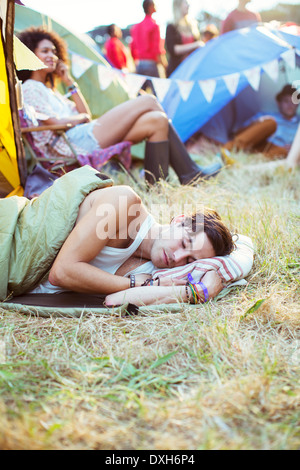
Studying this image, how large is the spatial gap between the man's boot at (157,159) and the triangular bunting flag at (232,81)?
1.56 m

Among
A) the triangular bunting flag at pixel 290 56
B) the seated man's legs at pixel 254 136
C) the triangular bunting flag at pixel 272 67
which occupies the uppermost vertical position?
the triangular bunting flag at pixel 290 56

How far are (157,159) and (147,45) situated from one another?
2665 millimetres

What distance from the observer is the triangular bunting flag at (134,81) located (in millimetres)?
3732

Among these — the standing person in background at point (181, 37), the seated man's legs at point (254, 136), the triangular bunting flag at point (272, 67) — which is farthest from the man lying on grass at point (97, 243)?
the standing person in background at point (181, 37)

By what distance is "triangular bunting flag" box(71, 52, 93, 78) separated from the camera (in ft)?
12.2

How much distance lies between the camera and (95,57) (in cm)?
389

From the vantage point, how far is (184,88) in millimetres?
3936

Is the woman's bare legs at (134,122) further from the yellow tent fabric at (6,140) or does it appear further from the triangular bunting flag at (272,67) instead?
the triangular bunting flag at (272,67)

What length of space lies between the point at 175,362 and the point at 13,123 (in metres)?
1.76

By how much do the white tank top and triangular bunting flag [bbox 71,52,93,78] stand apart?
2515 mm

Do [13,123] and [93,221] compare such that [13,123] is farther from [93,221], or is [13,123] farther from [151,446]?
[151,446]

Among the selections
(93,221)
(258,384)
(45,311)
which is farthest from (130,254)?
(258,384)

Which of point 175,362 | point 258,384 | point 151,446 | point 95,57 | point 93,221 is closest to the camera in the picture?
point 151,446

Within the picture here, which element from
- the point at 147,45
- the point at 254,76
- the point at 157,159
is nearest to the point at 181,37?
the point at 147,45
